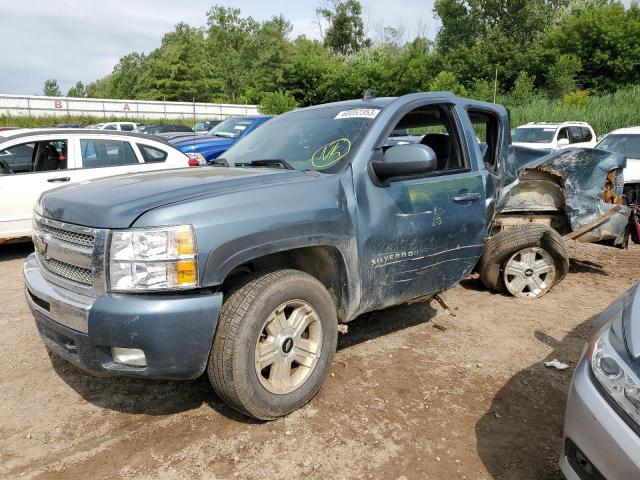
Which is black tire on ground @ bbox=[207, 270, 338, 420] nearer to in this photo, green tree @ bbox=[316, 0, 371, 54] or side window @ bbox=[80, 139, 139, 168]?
side window @ bbox=[80, 139, 139, 168]

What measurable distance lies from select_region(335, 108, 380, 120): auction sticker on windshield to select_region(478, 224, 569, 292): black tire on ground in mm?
2231

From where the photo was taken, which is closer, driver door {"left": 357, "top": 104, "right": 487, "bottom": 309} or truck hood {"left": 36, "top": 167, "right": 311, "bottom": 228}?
truck hood {"left": 36, "top": 167, "right": 311, "bottom": 228}

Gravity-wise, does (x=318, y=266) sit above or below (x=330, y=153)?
below

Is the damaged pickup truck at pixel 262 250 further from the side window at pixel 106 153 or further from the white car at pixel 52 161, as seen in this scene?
the side window at pixel 106 153

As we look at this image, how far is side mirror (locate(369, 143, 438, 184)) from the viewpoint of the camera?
3279 millimetres

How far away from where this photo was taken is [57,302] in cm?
277

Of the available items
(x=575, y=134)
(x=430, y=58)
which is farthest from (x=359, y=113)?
(x=430, y=58)

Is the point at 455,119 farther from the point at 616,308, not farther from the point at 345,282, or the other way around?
the point at 616,308

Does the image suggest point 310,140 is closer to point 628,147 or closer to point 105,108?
point 628,147

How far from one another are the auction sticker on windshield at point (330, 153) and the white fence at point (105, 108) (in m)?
37.0

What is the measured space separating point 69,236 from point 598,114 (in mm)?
25265

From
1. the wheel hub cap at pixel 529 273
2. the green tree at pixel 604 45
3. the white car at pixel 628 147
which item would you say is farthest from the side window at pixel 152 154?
the green tree at pixel 604 45

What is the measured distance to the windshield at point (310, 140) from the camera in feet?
11.4

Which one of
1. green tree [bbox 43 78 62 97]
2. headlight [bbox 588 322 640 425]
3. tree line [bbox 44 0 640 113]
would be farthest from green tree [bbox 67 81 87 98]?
headlight [bbox 588 322 640 425]
